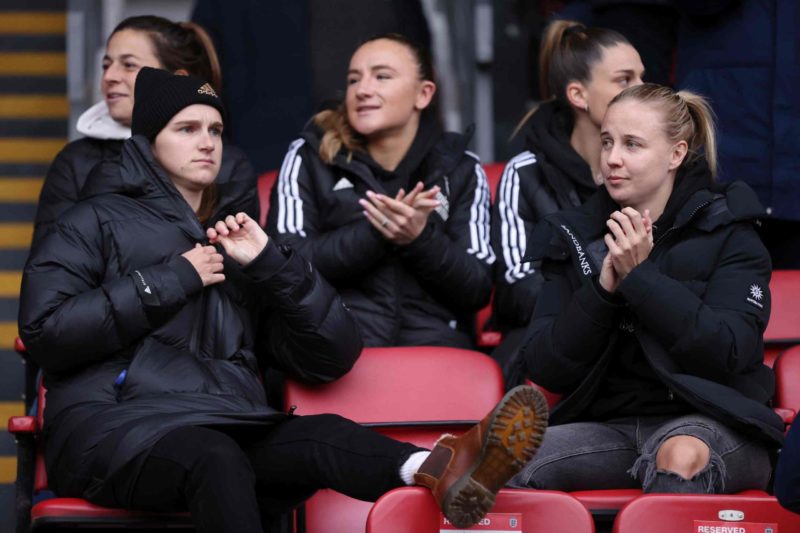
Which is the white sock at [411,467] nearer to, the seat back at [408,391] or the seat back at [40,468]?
the seat back at [408,391]

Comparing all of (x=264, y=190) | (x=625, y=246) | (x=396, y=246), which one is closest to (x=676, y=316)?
(x=625, y=246)

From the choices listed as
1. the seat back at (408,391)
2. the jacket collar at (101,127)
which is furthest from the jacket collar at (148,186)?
the jacket collar at (101,127)

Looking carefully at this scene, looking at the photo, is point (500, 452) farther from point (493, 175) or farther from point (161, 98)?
point (493, 175)

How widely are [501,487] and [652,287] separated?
0.69m

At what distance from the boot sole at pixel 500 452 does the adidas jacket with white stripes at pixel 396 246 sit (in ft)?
4.20

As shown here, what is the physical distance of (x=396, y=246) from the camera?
179 inches

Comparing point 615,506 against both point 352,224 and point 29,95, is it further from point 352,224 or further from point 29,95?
point 29,95

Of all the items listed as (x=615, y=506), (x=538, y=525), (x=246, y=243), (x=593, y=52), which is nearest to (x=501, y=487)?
(x=538, y=525)

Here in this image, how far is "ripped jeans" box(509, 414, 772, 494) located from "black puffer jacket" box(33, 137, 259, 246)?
50.0 inches

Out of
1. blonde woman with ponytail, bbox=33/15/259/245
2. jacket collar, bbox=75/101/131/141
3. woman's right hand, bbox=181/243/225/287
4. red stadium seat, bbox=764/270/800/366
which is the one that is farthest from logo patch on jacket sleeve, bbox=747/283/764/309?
jacket collar, bbox=75/101/131/141

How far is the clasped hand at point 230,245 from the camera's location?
3877mm

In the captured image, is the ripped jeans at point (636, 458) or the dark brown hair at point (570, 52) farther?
the dark brown hair at point (570, 52)

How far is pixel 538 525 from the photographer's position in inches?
133

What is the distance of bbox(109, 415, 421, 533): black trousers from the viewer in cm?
340
